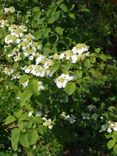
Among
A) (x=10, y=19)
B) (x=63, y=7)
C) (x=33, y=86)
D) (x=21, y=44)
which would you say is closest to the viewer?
(x=33, y=86)

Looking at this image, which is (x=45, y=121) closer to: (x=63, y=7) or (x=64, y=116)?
(x=64, y=116)

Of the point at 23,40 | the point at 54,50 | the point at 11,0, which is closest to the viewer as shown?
the point at 23,40

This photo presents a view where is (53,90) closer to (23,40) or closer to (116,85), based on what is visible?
(23,40)

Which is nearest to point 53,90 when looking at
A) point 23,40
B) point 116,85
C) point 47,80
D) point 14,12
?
point 47,80

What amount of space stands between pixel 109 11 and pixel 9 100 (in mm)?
2848

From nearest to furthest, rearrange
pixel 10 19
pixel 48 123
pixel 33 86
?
pixel 33 86
pixel 48 123
pixel 10 19

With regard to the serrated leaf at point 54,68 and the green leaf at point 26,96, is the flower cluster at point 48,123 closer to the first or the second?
the green leaf at point 26,96

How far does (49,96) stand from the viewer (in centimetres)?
349

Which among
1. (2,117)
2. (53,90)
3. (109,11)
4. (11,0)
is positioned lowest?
(109,11)

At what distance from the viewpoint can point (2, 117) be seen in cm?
446

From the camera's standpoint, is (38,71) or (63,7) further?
(63,7)

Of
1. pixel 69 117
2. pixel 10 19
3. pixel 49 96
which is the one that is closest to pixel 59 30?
pixel 10 19

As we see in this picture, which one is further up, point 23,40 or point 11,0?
point 23,40

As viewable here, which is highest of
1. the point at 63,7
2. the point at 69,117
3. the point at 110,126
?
the point at 63,7
